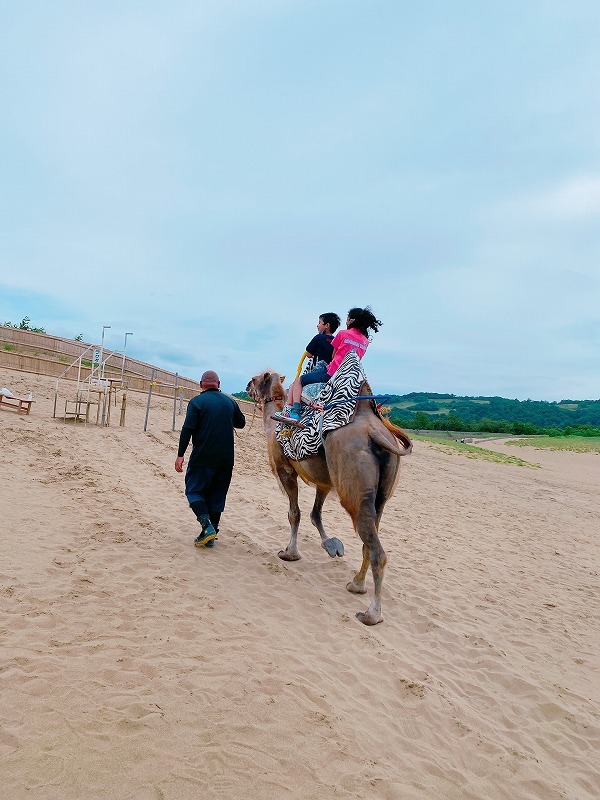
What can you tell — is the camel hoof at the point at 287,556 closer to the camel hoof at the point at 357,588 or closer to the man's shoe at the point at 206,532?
the man's shoe at the point at 206,532

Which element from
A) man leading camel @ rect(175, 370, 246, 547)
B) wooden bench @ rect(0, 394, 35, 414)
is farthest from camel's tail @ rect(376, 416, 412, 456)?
wooden bench @ rect(0, 394, 35, 414)

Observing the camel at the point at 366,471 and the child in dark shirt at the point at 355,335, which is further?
the child in dark shirt at the point at 355,335

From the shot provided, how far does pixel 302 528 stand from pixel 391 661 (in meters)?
3.77

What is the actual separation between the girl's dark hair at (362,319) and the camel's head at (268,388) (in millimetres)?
1823

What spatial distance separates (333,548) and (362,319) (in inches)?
109

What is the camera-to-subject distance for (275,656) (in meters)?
3.98

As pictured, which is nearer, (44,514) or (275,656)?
(275,656)

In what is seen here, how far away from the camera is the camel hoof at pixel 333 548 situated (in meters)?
6.38

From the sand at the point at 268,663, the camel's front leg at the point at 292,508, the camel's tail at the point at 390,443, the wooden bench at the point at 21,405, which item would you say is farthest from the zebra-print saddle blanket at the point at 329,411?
the wooden bench at the point at 21,405

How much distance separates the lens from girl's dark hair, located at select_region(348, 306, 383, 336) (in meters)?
5.56

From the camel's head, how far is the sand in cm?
186

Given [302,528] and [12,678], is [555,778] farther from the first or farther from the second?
[302,528]

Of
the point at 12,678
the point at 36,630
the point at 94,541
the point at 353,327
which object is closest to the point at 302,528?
the point at 94,541

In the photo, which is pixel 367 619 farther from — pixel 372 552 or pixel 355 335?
pixel 355 335
